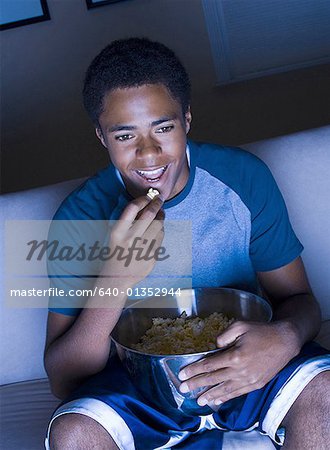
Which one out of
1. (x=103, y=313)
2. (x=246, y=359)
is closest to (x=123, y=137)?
(x=103, y=313)

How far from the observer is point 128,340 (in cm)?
152

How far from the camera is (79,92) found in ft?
11.8

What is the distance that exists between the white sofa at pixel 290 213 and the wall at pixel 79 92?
1693 mm

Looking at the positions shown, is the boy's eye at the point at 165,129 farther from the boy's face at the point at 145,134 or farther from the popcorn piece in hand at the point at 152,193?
the popcorn piece in hand at the point at 152,193

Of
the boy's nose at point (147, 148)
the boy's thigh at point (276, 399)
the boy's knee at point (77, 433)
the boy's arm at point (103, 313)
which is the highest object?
the boy's nose at point (147, 148)

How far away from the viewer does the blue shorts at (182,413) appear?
131cm

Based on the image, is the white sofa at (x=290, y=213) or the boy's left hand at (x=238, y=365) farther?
the white sofa at (x=290, y=213)

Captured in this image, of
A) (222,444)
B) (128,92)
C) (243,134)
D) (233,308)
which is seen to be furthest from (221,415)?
(243,134)

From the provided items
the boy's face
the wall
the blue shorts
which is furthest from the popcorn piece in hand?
the wall

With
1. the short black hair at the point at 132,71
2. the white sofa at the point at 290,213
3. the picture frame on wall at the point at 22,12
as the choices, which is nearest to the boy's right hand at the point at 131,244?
the short black hair at the point at 132,71

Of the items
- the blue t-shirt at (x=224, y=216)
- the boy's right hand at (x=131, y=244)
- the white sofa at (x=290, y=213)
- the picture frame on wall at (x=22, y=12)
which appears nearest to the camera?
the boy's right hand at (x=131, y=244)

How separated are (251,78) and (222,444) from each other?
99.9 inches

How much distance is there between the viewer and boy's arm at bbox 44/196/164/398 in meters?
1.38

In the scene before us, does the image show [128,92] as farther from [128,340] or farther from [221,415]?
[221,415]
